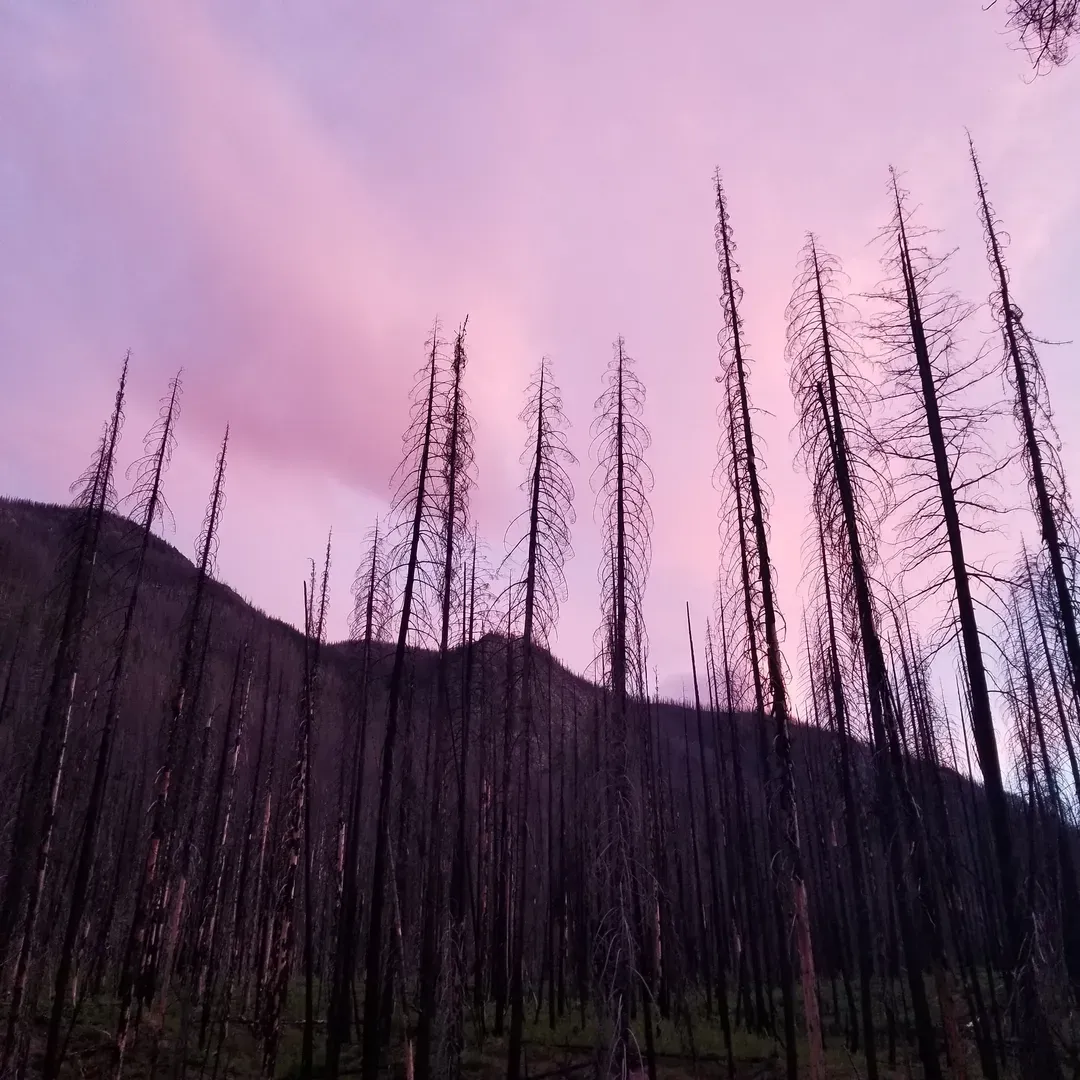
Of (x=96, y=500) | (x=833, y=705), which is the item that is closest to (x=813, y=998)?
(x=833, y=705)

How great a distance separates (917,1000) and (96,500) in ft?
66.6

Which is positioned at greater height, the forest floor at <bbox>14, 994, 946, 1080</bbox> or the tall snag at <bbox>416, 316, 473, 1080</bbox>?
the tall snag at <bbox>416, 316, 473, 1080</bbox>

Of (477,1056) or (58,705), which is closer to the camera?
(58,705)

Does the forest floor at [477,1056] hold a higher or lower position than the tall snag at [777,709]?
lower

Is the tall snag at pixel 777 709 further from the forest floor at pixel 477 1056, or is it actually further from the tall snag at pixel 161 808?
the tall snag at pixel 161 808

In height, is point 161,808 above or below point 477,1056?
above

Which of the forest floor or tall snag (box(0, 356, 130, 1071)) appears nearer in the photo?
tall snag (box(0, 356, 130, 1071))

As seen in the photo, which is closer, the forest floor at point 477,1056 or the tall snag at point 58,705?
the tall snag at point 58,705

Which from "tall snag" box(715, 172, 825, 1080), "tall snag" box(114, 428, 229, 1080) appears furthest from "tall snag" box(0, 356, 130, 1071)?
"tall snag" box(715, 172, 825, 1080)

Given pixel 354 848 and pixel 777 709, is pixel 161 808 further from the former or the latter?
pixel 777 709

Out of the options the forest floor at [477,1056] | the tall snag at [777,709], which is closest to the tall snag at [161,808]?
the forest floor at [477,1056]

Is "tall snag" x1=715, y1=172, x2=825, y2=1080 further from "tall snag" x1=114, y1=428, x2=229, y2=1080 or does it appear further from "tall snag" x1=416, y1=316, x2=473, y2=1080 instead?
"tall snag" x1=114, y1=428, x2=229, y2=1080

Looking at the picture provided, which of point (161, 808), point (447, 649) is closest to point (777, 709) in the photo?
point (447, 649)

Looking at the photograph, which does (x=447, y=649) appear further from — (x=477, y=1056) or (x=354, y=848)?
(x=477, y=1056)
